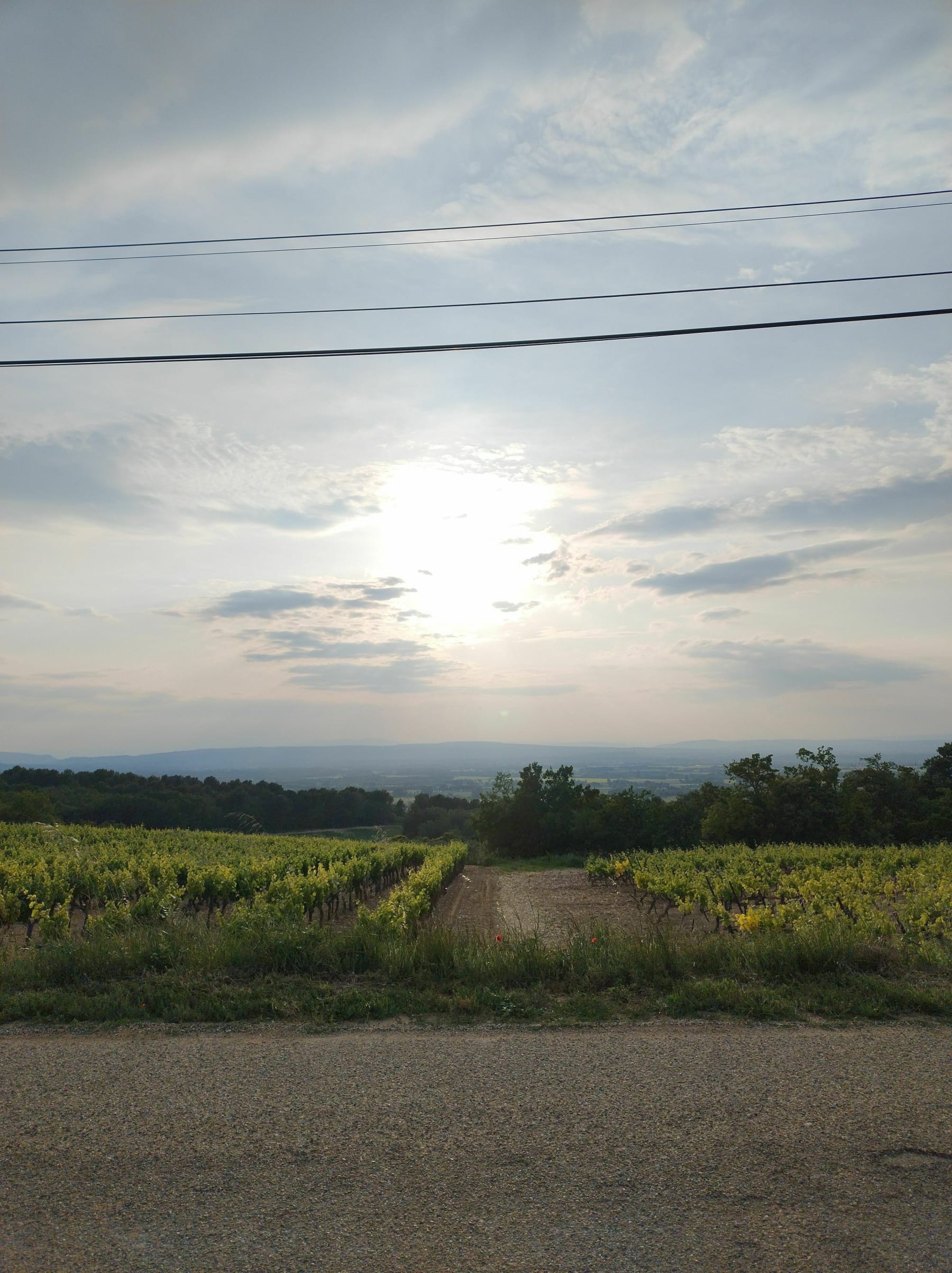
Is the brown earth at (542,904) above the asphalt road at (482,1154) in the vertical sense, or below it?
below

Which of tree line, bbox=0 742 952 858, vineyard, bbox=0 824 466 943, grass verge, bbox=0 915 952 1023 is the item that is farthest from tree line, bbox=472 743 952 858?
grass verge, bbox=0 915 952 1023

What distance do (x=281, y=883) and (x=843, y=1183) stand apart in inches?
585

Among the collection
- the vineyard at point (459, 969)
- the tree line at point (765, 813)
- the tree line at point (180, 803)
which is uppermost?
the vineyard at point (459, 969)

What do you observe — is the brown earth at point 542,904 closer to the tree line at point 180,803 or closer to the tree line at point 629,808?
the tree line at point 629,808

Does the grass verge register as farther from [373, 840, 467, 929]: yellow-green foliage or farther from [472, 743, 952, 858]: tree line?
[472, 743, 952, 858]: tree line

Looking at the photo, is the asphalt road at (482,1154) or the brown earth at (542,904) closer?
the asphalt road at (482,1154)

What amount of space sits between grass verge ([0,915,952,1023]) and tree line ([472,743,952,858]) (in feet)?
113

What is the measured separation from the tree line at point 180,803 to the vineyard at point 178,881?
3042 cm

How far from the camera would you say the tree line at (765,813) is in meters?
41.9

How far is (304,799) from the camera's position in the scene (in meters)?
96.2

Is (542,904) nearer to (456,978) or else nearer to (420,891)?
(420,891)

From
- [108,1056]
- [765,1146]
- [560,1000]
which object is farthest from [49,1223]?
[560,1000]

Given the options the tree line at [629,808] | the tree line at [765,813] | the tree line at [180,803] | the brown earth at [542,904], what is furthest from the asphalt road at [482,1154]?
the tree line at [180,803]

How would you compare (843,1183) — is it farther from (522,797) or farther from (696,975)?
(522,797)
